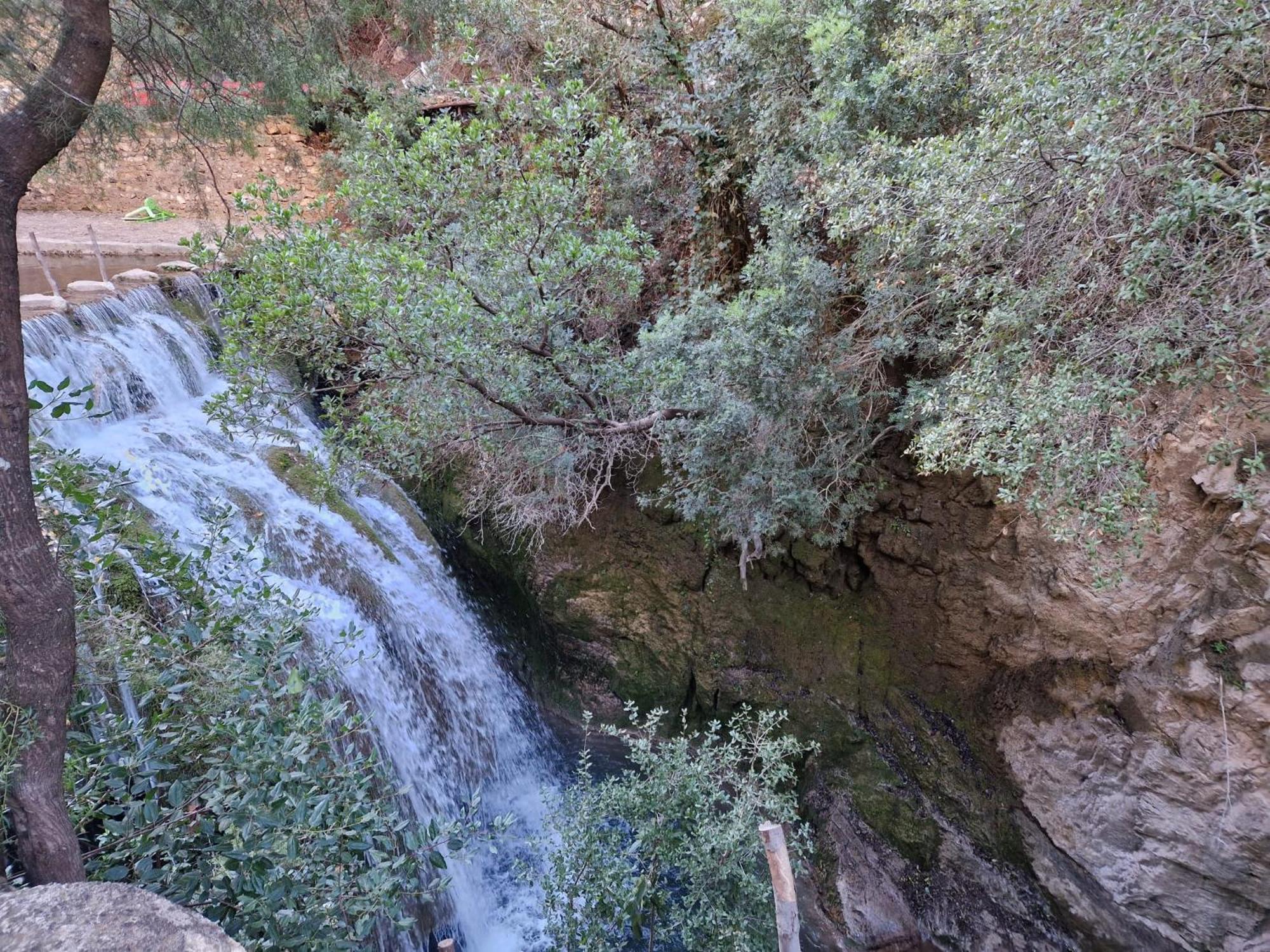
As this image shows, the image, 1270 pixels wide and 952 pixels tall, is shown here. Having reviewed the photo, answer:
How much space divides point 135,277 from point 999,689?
37.6 ft

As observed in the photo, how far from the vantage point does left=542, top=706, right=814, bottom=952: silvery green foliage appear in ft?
12.5

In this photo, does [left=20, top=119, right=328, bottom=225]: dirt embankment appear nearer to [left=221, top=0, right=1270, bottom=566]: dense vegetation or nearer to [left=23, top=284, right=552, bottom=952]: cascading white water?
[left=23, top=284, right=552, bottom=952]: cascading white water

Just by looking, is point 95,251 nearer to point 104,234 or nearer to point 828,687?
point 104,234

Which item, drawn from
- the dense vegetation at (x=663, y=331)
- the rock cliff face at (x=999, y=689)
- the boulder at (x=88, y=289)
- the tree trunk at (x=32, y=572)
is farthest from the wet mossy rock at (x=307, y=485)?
the tree trunk at (x=32, y=572)

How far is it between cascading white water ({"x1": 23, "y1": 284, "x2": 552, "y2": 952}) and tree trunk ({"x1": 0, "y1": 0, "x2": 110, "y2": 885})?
2.28 meters

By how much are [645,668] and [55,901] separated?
18.2 feet

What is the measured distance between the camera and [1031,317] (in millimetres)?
3252

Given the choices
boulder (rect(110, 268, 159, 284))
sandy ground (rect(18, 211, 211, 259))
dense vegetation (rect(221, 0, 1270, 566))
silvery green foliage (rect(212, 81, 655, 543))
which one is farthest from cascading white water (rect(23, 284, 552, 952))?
sandy ground (rect(18, 211, 211, 259))

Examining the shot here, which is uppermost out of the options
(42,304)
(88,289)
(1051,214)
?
(88,289)

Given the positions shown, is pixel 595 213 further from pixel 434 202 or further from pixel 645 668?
pixel 645 668

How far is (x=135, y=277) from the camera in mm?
8570

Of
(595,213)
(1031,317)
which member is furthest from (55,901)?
(595,213)

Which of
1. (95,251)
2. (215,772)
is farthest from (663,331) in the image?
(95,251)

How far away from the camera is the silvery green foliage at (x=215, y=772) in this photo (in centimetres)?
223
